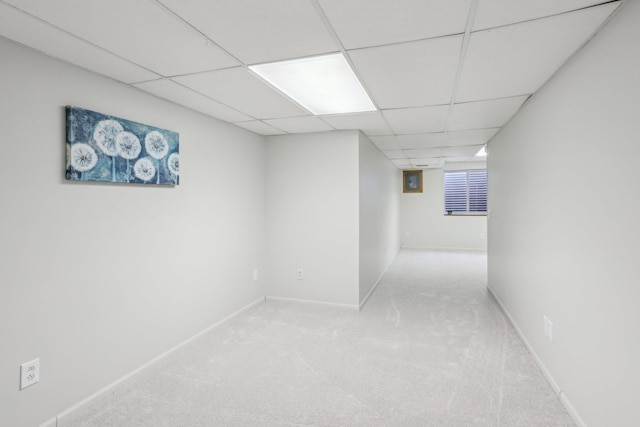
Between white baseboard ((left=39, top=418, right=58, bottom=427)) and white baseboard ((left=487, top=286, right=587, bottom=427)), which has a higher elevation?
white baseboard ((left=487, top=286, right=587, bottom=427))

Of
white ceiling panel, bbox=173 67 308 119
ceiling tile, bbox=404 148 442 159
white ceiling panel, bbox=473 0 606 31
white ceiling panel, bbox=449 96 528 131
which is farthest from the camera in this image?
ceiling tile, bbox=404 148 442 159

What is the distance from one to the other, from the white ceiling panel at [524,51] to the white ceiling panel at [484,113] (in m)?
0.29

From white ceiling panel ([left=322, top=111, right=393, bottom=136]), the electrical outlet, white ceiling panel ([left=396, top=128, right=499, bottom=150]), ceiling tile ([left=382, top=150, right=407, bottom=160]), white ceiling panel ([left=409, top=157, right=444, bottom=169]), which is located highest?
white ceiling panel ([left=409, top=157, right=444, bottom=169])

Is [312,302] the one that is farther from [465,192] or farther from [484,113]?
[465,192]

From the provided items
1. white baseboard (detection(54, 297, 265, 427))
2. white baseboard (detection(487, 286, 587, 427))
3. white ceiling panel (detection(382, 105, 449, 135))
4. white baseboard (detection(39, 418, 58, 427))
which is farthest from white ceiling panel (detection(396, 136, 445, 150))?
white baseboard (detection(39, 418, 58, 427))

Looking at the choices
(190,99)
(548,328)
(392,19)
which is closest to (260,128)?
(190,99)

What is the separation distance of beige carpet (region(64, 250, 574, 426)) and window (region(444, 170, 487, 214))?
5.11 meters

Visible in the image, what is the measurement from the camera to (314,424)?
192 cm

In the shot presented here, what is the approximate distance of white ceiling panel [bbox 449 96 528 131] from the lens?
2.81 metres

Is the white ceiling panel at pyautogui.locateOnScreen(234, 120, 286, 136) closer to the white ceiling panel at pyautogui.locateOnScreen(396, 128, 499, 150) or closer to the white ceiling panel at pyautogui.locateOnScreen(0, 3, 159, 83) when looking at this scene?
the white ceiling panel at pyautogui.locateOnScreen(0, 3, 159, 83)

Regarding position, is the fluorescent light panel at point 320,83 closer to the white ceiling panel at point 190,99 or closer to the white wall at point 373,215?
the white ceiling panel at point 190,99

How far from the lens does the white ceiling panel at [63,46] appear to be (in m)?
1.52

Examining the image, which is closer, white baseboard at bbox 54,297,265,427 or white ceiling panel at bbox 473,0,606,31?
white ceiling panel at bbox 473,0,606,31

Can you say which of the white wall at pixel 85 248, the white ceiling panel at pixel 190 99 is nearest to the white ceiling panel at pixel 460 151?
the white ceiling panel at pixel 190 99
